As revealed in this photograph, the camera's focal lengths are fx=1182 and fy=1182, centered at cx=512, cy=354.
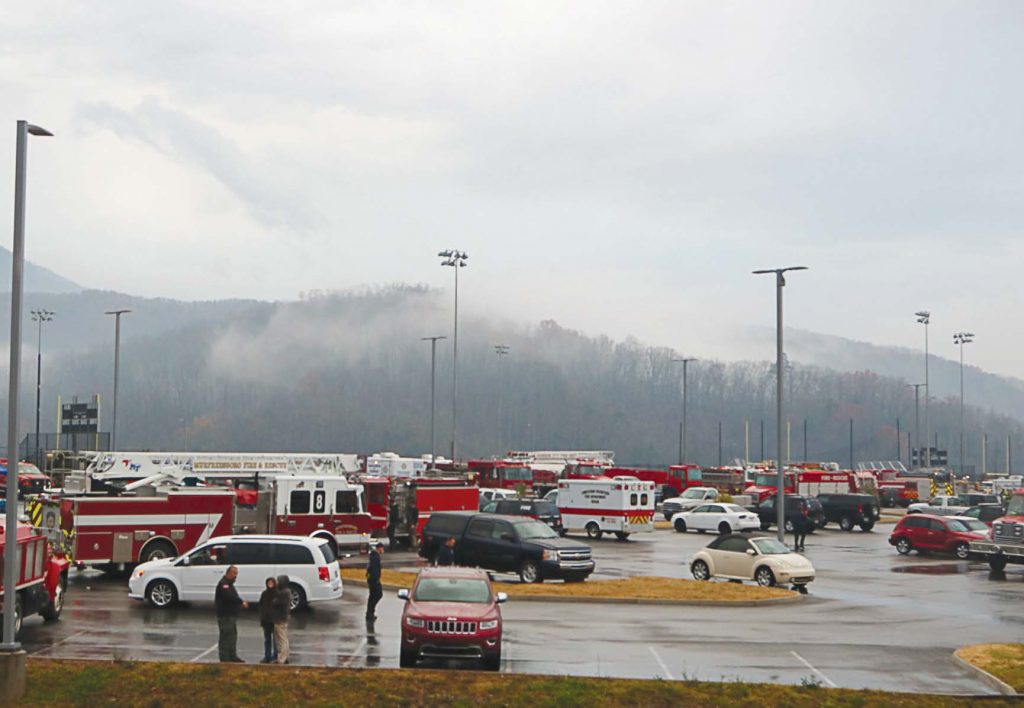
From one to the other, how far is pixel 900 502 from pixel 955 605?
62433 mm

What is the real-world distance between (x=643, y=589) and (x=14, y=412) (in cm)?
1778

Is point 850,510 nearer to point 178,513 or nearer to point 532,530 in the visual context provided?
point 532,530

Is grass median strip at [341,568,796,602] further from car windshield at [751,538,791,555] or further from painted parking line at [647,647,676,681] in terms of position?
painted parking line at [647,647,676,681]

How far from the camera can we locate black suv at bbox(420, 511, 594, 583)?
106 ft

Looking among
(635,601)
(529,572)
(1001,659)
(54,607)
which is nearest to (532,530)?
(529,572)

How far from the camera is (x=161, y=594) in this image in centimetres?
2656

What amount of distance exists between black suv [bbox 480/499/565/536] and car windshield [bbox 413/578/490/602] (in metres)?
27.9

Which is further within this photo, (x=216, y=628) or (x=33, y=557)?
(x=216, y=628)

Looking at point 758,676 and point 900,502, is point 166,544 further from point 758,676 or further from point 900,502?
point 900,502

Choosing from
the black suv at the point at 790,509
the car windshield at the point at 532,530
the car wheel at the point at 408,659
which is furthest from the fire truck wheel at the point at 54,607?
the black suv at the point at 790,509

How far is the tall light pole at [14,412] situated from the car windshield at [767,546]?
861 inches

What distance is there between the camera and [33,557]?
21844mm

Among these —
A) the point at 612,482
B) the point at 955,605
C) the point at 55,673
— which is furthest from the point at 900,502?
the point at 55,673

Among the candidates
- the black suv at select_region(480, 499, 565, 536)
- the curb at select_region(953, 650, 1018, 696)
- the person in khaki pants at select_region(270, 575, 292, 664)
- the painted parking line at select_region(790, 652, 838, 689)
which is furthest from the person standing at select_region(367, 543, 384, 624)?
the black suv at select_region(480, 499, 565, 536)
